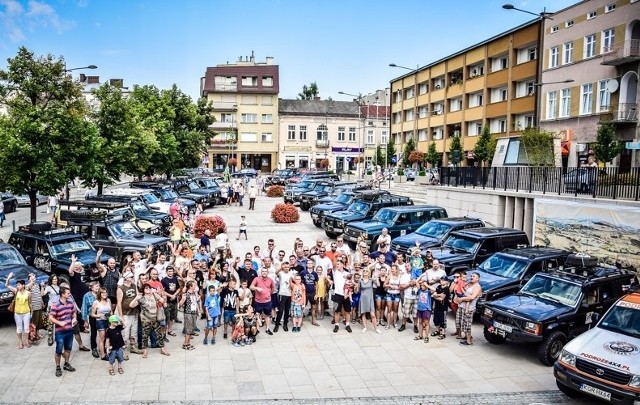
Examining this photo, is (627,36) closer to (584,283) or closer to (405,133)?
(584,283)

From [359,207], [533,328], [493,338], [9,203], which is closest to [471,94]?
[359,207]

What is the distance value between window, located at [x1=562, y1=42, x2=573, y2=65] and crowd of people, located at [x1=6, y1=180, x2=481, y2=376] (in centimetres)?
2820

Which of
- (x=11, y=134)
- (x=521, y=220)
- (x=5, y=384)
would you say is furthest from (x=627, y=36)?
(x=5, y=384)

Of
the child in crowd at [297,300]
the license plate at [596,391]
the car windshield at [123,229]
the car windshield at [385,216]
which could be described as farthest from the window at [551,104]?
the license plate at [596,391]

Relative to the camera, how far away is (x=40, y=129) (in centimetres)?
2088

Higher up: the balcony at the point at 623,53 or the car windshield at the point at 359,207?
the balcony at the point at 623,53

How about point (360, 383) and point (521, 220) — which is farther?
point (521, 220)

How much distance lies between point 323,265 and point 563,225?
9944 millimetres

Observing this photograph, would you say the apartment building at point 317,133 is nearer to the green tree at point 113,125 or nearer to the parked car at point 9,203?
the parked car at point 9,203

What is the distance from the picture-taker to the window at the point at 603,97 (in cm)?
3316

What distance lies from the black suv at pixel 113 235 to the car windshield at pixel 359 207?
31.0 feet

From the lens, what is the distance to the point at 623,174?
731 inches

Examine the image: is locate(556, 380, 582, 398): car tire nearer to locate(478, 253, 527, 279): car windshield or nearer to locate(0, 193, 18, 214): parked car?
locate(478, 253, 527, 279): car windshield

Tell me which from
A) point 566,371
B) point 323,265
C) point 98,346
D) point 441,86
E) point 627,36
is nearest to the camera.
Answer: point 566,371
